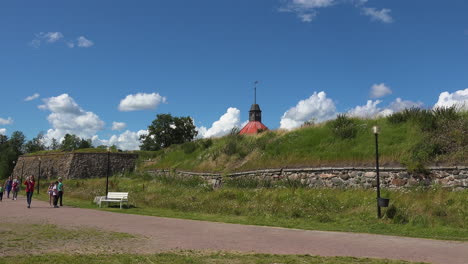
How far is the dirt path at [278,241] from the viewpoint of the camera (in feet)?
25.6

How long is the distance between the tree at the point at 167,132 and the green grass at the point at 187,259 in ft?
208

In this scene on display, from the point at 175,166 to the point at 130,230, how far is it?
1938 cm

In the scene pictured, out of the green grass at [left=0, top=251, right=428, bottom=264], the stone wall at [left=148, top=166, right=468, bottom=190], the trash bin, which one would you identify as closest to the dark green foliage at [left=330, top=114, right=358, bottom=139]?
the stone wall at [left=148, top=166, right=468, bottom=190]

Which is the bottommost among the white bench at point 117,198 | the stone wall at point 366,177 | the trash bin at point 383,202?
the white bench at point 117,198

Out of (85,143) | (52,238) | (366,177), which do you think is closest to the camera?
(52,238)

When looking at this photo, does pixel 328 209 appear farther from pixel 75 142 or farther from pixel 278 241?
pixel 75 142

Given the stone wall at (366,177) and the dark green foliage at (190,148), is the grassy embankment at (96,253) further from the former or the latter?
the dark green foliage at (190,148)

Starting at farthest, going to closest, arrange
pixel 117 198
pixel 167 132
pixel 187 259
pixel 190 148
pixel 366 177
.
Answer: pixel 167 132 → pixel 190 148 → pixel 117 198 → pixel 366 177 → pixel 187 259

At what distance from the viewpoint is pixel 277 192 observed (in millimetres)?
17047

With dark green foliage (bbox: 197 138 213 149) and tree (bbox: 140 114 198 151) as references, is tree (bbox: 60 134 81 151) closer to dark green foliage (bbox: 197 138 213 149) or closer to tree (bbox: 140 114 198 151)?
tree (bbox: 140 114 198 151)

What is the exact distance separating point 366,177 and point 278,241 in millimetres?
8468

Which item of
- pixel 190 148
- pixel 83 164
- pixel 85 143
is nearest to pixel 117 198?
pixel 190 148

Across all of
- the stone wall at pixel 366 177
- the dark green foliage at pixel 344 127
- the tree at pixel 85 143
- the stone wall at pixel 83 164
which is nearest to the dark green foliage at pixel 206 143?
the stone wall at pixel 366 177

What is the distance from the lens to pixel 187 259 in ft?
22.9
